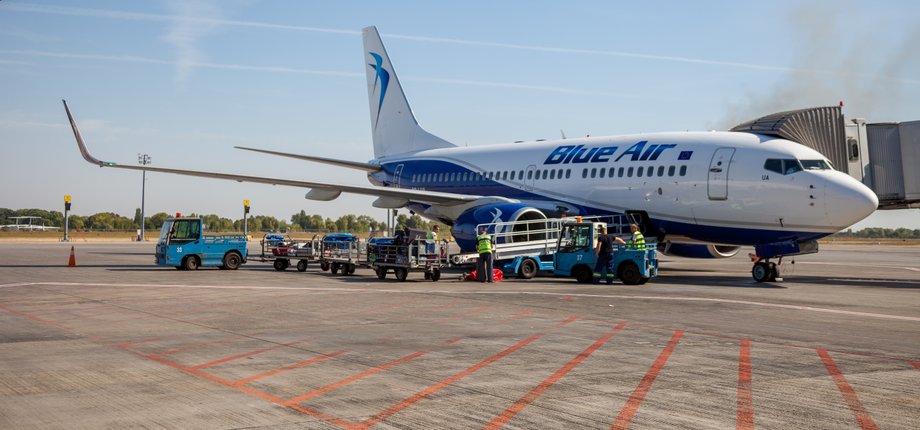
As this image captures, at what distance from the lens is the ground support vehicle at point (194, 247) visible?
89.8 ft

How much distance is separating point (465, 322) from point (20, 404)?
735cm

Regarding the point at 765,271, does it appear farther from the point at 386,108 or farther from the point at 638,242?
the point at 386,108

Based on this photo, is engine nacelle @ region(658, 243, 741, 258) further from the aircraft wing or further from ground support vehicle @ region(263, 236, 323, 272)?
ground support vehicle @ region(263, 236, 323, 272)

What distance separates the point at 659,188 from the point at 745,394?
17.3 m

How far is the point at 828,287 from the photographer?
21.8 metres

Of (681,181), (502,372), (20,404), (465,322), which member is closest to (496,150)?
(681,181)

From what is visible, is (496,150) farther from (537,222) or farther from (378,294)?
(378,294)

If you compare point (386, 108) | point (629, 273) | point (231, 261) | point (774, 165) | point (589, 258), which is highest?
point (386, 108)

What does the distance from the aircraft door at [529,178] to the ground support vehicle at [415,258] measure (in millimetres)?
6841

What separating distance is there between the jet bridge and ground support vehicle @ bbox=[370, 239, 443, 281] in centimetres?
1026

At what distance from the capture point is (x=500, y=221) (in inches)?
1030

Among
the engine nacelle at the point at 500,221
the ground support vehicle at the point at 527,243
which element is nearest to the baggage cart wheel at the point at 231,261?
the engine nacelle at the point at 500,221

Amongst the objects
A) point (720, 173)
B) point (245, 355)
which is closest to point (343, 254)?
point (720, 173)

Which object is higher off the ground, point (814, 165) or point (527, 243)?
point (814, 165)
